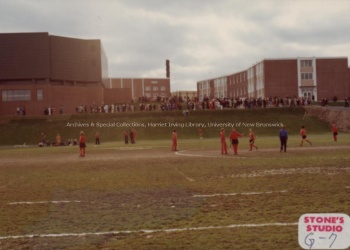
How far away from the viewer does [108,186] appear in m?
15.8

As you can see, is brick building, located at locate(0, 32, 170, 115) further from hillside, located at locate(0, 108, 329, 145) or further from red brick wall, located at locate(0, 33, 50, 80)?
hillside, located at locate(0, 108, 329, 145)

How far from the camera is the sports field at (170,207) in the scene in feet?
27.0

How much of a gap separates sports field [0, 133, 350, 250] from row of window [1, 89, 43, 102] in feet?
222

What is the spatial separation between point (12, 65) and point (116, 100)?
26232mm

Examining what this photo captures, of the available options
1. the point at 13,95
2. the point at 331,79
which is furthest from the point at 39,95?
the point at 331,79

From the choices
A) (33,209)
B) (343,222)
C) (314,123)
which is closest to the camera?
(343,222)

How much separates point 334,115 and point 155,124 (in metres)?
23.7

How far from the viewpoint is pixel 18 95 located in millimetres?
84438

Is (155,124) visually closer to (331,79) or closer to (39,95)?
(39,95)

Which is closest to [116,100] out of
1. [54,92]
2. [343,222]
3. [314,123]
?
[54,92]

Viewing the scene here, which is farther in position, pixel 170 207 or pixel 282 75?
pixel 282 75

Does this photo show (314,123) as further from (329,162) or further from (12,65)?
(12,65)

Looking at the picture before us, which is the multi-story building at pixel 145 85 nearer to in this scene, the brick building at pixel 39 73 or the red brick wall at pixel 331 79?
the red brick wall at pixel 331 79

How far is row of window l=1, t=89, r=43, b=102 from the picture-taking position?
84125mm
